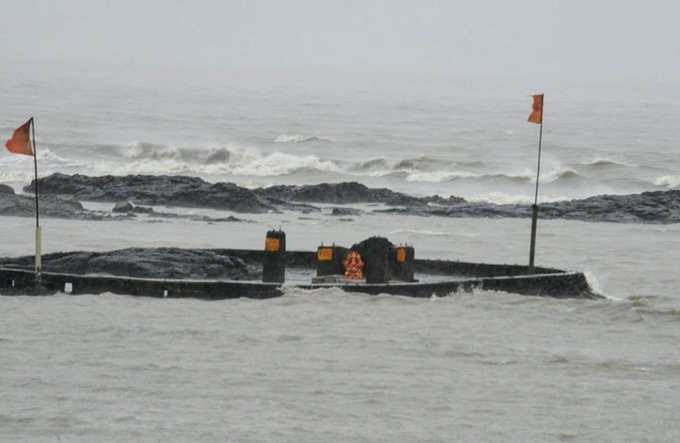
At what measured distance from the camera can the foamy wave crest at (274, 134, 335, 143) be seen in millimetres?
75125

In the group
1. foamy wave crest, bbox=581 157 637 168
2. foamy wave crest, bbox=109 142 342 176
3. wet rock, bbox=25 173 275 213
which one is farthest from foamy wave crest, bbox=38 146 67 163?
foamy wave crest, bbox=581 157 637 168

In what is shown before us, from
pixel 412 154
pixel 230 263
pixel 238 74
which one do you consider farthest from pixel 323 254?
pixel 238 74

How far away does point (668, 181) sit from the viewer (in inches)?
2395

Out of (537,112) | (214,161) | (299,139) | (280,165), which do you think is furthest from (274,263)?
(299,139)

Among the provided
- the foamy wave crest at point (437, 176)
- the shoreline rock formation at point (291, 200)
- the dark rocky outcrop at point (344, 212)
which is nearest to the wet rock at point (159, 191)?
the shoreline rock formation at point (291, 200)

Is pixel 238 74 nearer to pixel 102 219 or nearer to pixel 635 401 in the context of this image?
pixel 102 219

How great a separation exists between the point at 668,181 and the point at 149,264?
122ft

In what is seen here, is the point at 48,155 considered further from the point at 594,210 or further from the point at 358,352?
the point at 358,352

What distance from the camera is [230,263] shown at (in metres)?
26.4

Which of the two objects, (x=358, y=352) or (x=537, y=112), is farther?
(x=537, y=112)

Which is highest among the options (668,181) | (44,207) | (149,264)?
(668,181)

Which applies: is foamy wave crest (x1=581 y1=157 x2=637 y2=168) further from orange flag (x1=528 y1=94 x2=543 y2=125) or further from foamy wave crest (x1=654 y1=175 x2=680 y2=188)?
orange flag (x1=528 y1=94 x2=543 y2=125)

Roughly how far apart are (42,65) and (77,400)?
15948 cm

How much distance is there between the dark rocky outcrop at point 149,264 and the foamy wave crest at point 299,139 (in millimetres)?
47606
